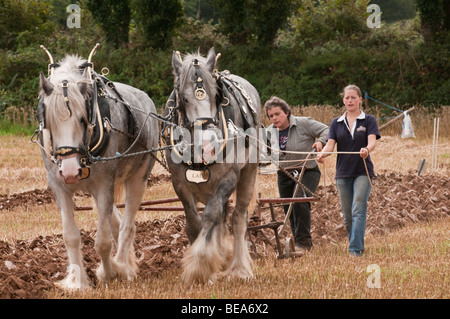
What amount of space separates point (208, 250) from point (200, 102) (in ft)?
4.03

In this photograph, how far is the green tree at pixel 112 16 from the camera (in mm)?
29234

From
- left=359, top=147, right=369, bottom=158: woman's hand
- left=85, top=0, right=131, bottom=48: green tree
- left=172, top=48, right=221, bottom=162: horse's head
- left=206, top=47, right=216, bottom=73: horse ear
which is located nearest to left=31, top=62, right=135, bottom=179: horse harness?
left=172, top=48, right=221, bottom=162: horse's head

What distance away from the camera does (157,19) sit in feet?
98.1

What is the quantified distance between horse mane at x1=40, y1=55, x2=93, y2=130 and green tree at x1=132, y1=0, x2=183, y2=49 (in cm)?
2397

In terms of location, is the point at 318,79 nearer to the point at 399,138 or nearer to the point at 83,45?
the point at 399,138

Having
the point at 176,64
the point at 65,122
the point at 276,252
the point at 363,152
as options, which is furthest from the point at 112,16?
the point at 65,122

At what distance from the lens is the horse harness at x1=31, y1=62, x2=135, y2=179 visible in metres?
5.62

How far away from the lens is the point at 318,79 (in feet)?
96.1

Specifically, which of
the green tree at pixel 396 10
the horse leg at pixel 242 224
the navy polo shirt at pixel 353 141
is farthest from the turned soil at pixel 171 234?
the green tree at pixel 396 10

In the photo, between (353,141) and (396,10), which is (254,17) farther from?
(396,10)

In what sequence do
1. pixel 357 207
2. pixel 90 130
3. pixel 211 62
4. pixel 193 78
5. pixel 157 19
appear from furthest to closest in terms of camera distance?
1. pixel 157 19
2. pixel 357 207
3. pixel 211 62
4. pixel 193 78
5. pixel 90 130

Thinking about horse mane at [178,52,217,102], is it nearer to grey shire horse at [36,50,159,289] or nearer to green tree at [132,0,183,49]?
Result: grey shire horse at [36,50,159,289]

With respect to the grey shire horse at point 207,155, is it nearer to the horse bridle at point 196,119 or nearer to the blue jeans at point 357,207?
the horse bridle at point 196,119

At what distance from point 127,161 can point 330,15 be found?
99.3 ft
